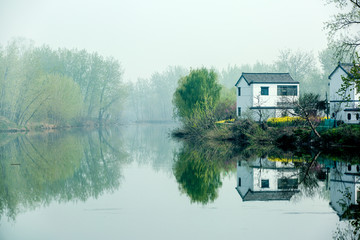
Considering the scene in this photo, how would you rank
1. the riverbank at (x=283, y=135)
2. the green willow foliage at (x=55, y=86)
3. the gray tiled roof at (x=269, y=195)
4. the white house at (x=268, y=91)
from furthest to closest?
the green willow foliage at (x=55, y=86) < the white house at (x=268, y=91) < the riverbank at (x=283, y=135) < the gray tiled roof at (x=269, y=195)

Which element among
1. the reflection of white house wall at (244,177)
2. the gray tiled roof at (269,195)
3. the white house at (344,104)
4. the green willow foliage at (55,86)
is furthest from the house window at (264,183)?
the green willow foliage at (55,86)

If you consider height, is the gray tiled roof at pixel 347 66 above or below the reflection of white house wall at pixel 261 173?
above

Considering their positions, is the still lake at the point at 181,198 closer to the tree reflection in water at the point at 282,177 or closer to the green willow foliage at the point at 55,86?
the tree reflection in water at the point at 282,177

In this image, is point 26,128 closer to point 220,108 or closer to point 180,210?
point 220,108

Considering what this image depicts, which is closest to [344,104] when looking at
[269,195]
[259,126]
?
[259,126]

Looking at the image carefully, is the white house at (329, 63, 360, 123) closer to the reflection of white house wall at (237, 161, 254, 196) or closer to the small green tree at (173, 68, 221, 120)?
the small green tree at (173, 68, 221, 120)

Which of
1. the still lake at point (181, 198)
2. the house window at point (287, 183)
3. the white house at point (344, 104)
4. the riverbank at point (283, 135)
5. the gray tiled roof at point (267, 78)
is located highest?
the gray tiled roof at point (267, 78)

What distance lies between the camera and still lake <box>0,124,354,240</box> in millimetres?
10430

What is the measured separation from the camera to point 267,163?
21.8 metres

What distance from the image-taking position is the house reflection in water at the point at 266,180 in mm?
14555

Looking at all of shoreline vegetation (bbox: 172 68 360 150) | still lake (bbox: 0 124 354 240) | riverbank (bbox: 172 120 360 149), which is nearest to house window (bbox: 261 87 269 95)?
shoreline vegetation (bbox: 172 68 360 150)

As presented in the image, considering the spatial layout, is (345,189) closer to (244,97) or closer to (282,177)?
(282,177)

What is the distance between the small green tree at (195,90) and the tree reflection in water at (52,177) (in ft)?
62.4

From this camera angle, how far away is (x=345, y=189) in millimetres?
14781
